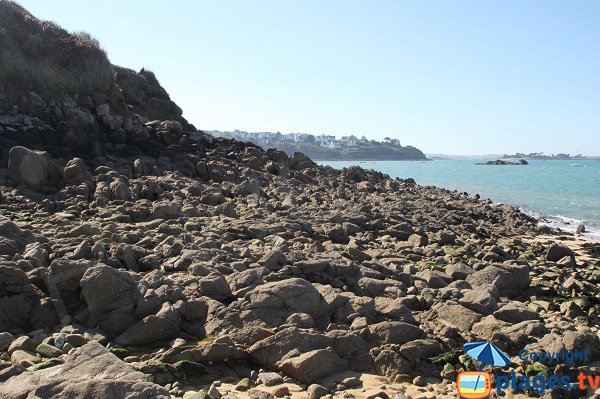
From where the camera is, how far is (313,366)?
5.69 metres

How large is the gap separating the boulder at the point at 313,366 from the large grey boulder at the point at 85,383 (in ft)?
5.98

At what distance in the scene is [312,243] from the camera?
10844 mm

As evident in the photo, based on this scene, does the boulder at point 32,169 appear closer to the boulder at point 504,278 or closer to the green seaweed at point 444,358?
the boulder at point 504,278

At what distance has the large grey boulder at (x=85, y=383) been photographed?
12.7 feet

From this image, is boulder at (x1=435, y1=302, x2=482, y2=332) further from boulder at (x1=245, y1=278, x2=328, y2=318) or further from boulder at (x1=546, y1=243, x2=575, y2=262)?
boulder at (x1=546, y1=243, x2=575, y2=262)

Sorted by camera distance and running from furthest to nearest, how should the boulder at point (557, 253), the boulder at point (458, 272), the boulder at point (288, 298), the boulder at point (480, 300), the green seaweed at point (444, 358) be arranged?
the boulder at point (557, 253), the boulder at point (458, 272), the boulder at point (480, 300), the boulder at point (288, 298), the green seaweed at point (444, 358)

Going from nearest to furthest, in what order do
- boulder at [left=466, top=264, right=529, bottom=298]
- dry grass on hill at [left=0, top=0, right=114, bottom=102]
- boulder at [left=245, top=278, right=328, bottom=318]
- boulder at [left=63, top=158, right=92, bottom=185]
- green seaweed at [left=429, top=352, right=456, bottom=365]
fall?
1. green seaweed at [left=429, top=352, right=456, bottom=365]
2. boulder at [left=245, top=278, right=328, bottom=318]
3. boulder at [left=466, top=264, right=529, bottom=298]
4. boulder at [left=63, top=158, right=92, bottom=185]
5. dry grass on hill at [left=0, top=0, right=114, bottom=102]

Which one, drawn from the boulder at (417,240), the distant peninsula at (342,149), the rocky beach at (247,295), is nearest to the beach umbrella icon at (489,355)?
the rocky beach at (247,295)

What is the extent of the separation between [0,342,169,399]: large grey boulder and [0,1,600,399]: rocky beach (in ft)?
0.04

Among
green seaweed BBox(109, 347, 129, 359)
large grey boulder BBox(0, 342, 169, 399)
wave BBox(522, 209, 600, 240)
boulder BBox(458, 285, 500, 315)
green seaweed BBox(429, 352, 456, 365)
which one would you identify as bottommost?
wave BBox(522, 209, 600, 240)

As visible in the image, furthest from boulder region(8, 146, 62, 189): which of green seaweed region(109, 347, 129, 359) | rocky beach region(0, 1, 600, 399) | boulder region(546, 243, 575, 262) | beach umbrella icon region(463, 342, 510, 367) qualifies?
boulder region(546, 243, 575, 262)

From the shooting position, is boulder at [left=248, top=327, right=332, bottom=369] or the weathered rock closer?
the weathered rock

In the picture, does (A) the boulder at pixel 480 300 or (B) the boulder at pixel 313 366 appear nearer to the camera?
(B) the boulder at pixel 313 366

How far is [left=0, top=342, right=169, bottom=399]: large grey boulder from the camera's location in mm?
3857
